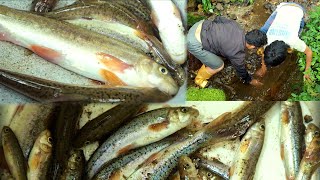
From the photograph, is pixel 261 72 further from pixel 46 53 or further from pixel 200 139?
pixel 46 53

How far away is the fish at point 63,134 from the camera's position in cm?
272

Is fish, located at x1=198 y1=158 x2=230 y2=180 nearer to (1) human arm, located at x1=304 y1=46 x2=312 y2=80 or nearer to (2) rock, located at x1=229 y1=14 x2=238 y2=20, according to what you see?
(1) human arm, located at x1=304 y1=46 x2=312 y2=80

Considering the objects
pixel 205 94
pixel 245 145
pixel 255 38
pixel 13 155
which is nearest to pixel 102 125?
pixel 13 155

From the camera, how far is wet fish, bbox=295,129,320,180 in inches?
112

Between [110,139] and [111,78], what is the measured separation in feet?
1.55

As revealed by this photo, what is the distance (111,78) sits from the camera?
246 centimetres

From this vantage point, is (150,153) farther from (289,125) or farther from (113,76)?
(289,125)

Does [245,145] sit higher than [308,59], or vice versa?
[308,59]

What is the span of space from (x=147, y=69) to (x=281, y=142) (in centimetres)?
95

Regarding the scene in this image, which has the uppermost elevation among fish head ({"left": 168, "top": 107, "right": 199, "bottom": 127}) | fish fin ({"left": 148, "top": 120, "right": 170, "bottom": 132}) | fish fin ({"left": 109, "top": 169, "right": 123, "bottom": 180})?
fish head ({"left": 168, "top": 107, "right": 199, "bottom": 127})

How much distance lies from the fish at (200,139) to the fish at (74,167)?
0.27 meters

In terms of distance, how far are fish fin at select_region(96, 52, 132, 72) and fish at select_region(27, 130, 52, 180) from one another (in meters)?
0.55

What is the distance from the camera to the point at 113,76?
245 centimetres

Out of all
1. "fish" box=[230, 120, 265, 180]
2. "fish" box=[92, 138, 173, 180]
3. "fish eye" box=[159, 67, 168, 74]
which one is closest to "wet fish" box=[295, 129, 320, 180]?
"fish" box=[230, 120, 265, 180]
